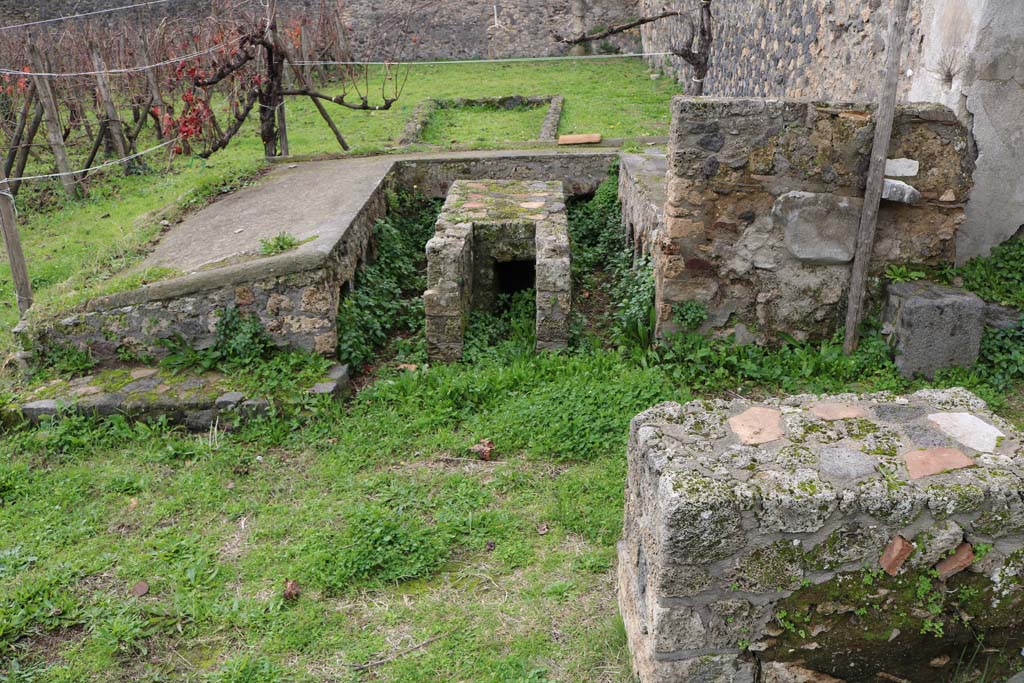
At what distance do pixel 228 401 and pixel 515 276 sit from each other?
2756 millimetres

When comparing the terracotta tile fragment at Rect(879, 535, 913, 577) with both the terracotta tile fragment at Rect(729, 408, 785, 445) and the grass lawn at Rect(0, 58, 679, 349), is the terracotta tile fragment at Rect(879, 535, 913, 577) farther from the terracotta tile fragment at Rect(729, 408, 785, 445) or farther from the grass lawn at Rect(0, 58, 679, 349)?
the grass lawn at Rect(0, 58, 679, 349)

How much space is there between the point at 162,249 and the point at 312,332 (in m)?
1.79

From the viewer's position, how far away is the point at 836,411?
299 cm

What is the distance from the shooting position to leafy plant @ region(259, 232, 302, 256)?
5.34 metres

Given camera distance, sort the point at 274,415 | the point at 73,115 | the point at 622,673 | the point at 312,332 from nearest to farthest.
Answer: the point at 622,673 < the point at 274,415 < the point at 312,332 < the point at 73,115

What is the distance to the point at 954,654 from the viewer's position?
2.60m

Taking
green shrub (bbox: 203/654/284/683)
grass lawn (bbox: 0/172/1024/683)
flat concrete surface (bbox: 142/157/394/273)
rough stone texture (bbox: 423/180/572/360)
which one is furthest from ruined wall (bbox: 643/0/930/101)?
green shrub (bbox: 203/654/284/683)

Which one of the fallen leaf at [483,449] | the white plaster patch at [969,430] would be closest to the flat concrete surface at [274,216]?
the fallen leaf at [483,449]

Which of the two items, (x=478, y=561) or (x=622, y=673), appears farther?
(x=478, y=561)

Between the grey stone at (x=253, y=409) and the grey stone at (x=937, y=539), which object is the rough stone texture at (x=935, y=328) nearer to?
the grey stone at (x=937, y=539)

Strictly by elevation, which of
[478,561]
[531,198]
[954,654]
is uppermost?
[531,198]

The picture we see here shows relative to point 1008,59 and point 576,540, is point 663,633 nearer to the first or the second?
point 576,540

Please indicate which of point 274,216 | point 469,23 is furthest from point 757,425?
point 469,23

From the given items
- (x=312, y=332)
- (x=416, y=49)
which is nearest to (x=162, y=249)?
(x=312, y=332)
